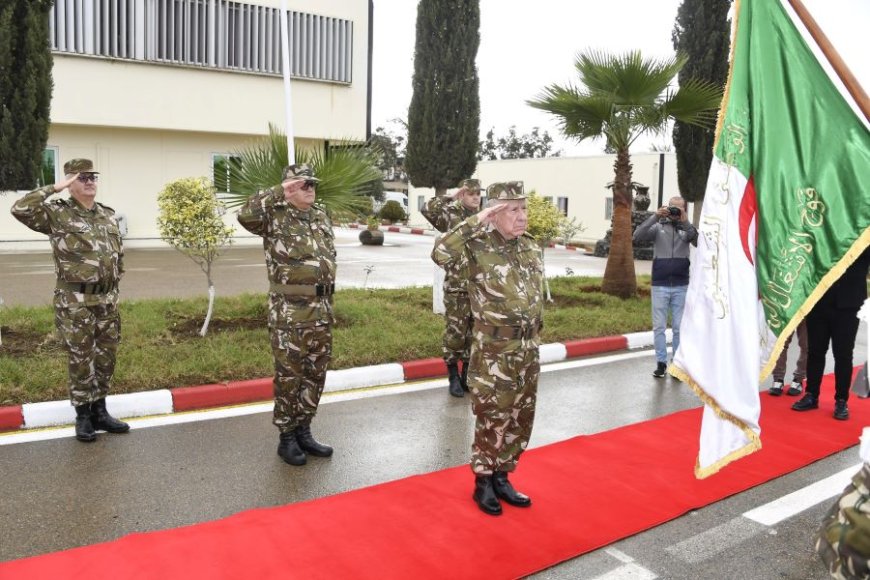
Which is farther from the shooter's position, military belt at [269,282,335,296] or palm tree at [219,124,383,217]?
palm tree at [219,124,383,217]

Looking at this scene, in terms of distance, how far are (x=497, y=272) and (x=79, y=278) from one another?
9.65 feet

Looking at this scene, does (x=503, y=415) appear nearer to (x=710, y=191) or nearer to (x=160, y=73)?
(x=710, y=191)

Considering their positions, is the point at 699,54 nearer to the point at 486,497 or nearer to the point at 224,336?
the point at 224,336

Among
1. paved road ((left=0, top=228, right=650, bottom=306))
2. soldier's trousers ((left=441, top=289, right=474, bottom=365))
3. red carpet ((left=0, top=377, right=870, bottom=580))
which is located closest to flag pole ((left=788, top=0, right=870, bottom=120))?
red carpet ((left=0, top=377, right=870, bottom=580))

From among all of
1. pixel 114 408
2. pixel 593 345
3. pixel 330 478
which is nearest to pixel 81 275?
pixel 114 408

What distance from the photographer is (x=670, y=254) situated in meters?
7.43

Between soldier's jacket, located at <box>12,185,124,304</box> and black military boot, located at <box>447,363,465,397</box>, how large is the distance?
2.96 metres

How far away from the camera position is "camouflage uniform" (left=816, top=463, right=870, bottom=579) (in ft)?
6.72

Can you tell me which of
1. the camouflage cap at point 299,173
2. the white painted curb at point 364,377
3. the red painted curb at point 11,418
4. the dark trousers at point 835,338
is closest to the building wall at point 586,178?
the dark trousers at point 835,338

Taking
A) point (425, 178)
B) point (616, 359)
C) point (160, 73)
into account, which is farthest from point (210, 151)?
point (616, 359)

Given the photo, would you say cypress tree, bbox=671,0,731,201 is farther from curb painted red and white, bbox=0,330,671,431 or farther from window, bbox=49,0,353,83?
curb painted red and white, bbox=0,330,671,431

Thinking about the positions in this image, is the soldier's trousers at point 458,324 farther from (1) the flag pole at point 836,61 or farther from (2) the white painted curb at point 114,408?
(1) the flag pole at point 836,61

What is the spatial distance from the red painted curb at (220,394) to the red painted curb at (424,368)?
56.9 inches

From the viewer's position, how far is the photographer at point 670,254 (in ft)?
24.1
